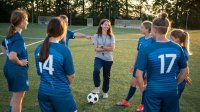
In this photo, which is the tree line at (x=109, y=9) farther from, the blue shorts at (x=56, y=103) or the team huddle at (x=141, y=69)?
the blue shorts at (x=56, y=103)

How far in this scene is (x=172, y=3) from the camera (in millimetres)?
54844

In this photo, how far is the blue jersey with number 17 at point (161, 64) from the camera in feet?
14.1

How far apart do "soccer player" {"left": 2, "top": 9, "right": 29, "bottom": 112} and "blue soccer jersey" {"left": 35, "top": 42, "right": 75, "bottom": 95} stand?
0.93m

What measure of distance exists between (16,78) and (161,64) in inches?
95.8

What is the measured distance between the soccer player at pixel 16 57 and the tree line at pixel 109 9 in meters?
48.3

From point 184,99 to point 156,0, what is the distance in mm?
49072

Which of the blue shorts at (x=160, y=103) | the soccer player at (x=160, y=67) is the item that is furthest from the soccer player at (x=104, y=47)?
the blue shorts at (x=160, y=103)

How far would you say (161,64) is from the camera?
4352 mm

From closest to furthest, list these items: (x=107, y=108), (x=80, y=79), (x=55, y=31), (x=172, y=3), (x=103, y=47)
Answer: (x=55, y=31), (x=107, y=108), (x=103, y=47), (x=80, y=79), (x=172, y=3)

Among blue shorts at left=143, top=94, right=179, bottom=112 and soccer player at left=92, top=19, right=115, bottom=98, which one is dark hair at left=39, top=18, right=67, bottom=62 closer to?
blue shorts at left=143, top=94, right=179, bottom=112

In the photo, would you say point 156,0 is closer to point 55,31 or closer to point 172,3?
point 172,3

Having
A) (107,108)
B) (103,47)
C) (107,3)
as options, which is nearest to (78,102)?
(107,108)

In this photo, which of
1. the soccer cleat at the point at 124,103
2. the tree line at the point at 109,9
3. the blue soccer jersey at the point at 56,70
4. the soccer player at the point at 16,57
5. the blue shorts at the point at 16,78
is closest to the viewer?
the blue soccer jersey at the point at 56,70

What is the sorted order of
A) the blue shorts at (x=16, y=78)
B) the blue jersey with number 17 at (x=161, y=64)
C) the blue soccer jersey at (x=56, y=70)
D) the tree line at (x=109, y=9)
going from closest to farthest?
the blue soccer jersey at (x=56, y=70)
the blue jersey with number 17 at (x=161, y=64)
the blue shorts at (x=16, y=78)
the tree line at (x=109, y=9)
